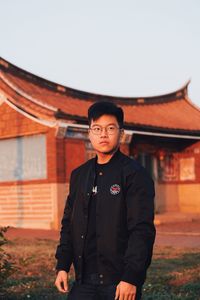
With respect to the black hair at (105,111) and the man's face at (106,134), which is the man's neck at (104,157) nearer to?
the man's face at (106,134)

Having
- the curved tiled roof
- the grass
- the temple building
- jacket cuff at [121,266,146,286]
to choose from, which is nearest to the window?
the temple building

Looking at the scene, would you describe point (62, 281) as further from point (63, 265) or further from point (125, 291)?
point (125, 291)

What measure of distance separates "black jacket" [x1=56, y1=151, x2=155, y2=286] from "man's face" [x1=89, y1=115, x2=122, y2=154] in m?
0.09

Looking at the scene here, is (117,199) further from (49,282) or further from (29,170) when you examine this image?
(29,170)

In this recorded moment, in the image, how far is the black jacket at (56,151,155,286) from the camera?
277 centimetres

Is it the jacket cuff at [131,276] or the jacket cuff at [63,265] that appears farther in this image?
the jacket cuff at [63,265]

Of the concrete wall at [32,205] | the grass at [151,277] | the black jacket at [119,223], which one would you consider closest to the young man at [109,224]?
the black jacket at [119,223]

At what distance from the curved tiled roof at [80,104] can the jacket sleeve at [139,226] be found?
11.7m

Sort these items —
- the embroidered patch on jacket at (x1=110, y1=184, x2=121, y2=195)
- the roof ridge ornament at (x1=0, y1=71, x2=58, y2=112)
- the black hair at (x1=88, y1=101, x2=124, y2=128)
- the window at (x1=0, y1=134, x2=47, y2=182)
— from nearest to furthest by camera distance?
the embroidered patch on jacket at (x1=110, y1=184, x2=121, y2=195)
the black hair at (x1=88, y1=101, x2=124, y2=128)
the roof ridge ornament at (x1=0, y1=71, x2=58, y2=112)
the window at (x1=0, y1=134, x2=47, y2=182)

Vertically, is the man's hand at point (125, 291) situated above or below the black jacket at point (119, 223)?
below

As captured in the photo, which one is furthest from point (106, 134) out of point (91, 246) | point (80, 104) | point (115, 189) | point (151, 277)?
point (80, 104)

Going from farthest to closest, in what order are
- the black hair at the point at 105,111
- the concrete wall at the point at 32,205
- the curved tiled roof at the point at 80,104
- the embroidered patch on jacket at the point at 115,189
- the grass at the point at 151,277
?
the curved tiled roof at the point at 80,104
the concrete wall at the point at 32,205
the grass at the point at 151,277
the black hair at the point at 105,111
the embroidered patch on jacket at the point at 115,189

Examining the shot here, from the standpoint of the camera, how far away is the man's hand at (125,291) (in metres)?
2.70

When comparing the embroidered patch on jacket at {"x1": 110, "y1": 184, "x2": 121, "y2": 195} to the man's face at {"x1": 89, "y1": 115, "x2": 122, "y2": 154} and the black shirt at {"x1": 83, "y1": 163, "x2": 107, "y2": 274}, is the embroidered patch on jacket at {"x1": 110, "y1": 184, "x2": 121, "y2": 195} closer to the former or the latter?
the black shirt at {"x1": 83, "y1": 163, "x2": 107, "y2": 274}
